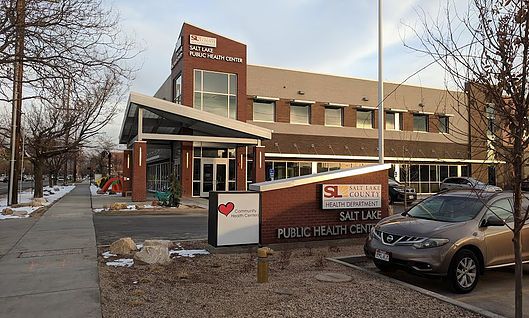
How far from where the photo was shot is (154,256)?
333 inches

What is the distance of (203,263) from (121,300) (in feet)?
8.67

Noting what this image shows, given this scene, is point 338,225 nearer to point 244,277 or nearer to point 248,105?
point 244,277

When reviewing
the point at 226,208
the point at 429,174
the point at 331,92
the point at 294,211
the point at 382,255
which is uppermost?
the point at 331,92

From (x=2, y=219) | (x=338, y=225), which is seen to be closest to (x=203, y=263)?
(x=338, y=225)

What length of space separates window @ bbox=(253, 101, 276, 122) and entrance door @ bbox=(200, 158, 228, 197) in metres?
4.72

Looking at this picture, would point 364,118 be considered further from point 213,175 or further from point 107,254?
point 107,254

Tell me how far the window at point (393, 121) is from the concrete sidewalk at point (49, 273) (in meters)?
29.3

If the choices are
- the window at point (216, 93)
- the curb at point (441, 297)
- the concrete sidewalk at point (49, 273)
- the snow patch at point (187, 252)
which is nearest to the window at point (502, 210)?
the curb at point (441, 297)

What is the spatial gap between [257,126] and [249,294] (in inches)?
846

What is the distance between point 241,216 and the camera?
9.59 metres

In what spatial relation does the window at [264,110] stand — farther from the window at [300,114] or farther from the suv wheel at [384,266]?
the suv wheel at [384,266]

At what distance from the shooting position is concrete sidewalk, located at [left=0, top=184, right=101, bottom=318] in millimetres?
5691

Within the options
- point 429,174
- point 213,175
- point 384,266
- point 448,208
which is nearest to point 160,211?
point 213,175

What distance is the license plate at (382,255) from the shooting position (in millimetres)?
7189
